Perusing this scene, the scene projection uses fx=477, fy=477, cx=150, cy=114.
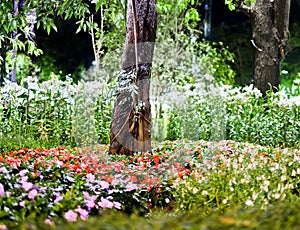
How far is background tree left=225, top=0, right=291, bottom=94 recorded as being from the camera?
728 cm

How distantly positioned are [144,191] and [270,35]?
4894 millimetres

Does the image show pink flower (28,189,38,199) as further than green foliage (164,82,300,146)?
No

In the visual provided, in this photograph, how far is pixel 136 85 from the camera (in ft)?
13.8

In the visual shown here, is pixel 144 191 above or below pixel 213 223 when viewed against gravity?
below

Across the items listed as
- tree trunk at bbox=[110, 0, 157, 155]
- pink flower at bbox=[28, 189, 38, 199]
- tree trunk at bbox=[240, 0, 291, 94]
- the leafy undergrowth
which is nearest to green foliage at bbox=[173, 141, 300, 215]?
the leafy undergrowth

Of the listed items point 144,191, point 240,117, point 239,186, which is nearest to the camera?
point 239,186

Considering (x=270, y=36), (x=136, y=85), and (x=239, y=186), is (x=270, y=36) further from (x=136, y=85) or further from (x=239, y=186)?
(x=239, y=186)

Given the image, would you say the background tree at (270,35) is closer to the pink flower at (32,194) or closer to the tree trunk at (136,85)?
the tree trunk at (136,85)

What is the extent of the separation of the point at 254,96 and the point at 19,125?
341cm

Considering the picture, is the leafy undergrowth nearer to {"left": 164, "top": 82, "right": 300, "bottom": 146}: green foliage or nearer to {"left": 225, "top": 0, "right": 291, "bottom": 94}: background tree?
{"left": 164, "top": 82, "right": 300, "bottom": 146}: green foliage

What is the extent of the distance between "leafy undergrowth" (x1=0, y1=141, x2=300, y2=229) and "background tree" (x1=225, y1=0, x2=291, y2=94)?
131 inches

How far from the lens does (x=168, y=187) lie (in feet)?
10.5

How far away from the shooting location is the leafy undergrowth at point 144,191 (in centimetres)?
168

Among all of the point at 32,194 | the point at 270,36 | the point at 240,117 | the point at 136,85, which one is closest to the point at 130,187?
the point at 32,194
